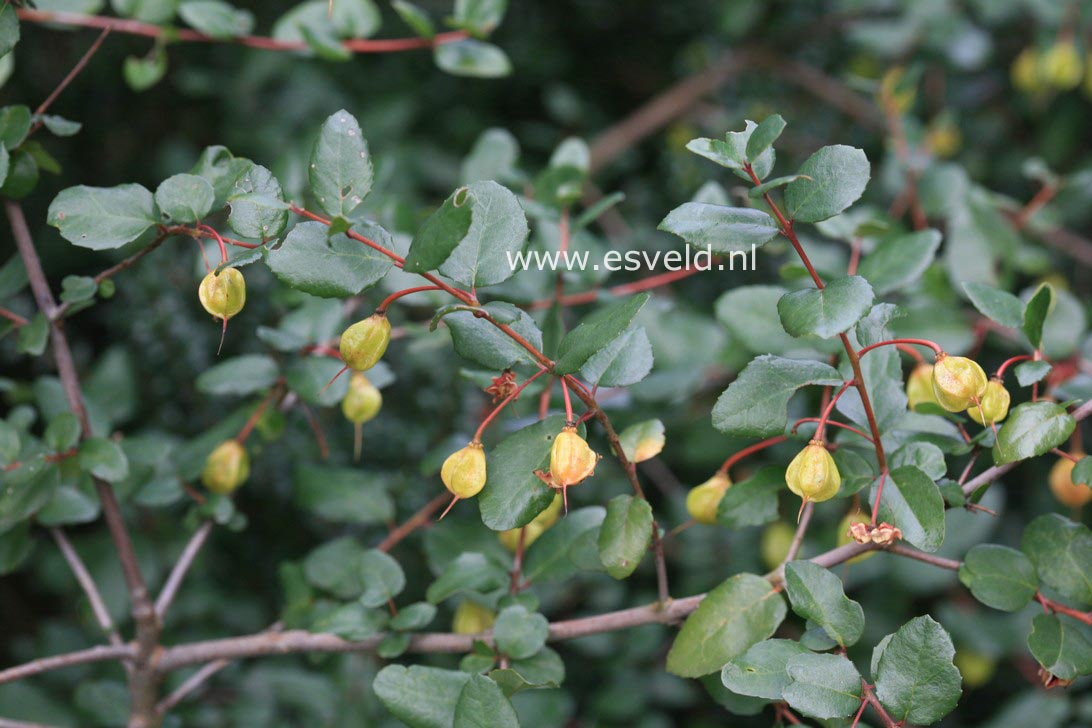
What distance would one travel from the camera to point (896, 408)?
781 millimetres

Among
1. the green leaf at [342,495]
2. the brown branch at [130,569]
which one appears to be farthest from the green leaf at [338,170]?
the green leaf at [342,495]

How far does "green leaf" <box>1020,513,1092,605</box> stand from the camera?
2.44 feet

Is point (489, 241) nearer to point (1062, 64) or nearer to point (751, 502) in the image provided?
point (751, 502)

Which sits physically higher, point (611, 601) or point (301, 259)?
point (301, 259)

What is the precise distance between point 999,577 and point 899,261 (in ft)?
1.10

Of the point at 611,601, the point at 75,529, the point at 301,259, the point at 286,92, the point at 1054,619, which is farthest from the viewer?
the point at 286,92

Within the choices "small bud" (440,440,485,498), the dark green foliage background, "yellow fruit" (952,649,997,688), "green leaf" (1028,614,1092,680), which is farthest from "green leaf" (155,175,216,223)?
"yellow fruit" (952,649,997,688)

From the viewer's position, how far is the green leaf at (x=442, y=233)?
603 millimetres

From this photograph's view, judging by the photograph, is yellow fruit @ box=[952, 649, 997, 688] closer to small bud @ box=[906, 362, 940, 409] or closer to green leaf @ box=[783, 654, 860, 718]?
small bud @ box=[906, 362, 940, 409]

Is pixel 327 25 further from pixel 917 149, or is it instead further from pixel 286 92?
pixel 917 149

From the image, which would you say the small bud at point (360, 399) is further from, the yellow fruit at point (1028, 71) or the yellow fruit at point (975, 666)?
the yellow fruit at point (1028, 71)

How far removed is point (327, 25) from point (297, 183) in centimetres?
23

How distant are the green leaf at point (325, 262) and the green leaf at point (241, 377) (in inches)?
14.4

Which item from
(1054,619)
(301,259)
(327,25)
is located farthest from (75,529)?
(1054,619)
